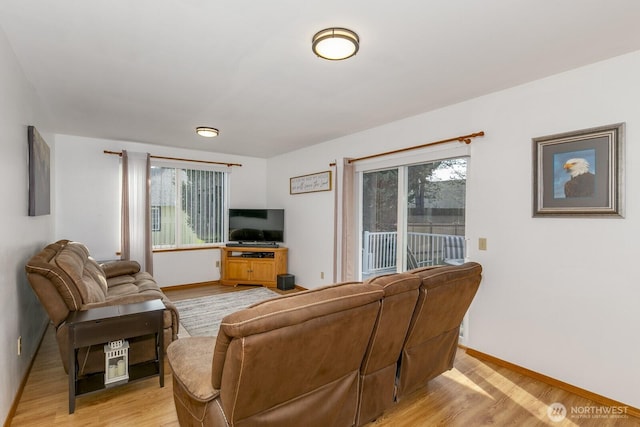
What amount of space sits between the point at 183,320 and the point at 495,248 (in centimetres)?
348

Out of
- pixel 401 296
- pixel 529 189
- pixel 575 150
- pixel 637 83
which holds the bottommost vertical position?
pixel 401 296

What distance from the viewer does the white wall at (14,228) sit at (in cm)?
189

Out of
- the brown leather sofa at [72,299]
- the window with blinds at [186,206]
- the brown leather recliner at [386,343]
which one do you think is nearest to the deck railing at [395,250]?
the brown leather recliner at [386,343]

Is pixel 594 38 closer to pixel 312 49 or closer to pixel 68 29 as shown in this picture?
pixel 312 49

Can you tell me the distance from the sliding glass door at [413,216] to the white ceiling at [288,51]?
2.41 ft

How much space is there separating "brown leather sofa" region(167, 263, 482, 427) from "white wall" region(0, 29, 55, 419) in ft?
3.76

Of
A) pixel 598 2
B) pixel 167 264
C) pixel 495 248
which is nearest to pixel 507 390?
pixel 495 248

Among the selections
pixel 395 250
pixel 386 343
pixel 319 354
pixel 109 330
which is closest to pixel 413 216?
pixel 395 250

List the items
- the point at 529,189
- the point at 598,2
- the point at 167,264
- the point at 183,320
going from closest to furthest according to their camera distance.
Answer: the point at 598,2
the point at 529,189
the point at 183,320
the point at 167,264

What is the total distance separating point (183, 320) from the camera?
3805 millimetres

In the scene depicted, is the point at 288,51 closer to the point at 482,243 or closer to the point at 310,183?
the point at 482,243

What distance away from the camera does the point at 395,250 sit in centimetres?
385

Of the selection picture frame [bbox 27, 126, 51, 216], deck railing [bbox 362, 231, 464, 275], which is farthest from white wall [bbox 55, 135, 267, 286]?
deck railing [bbox 362, 231, 464, 275]

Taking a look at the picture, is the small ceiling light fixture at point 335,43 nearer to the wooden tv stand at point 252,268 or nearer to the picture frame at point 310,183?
the picture frame at point 310,183
